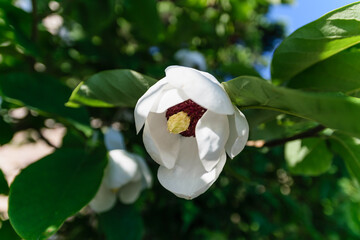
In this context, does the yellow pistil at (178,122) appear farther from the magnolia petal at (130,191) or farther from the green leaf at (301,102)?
the magnolia petal at (130,191)

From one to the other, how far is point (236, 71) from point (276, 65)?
0.51 feet

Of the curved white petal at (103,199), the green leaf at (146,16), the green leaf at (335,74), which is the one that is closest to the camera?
the green leaf at (335,74)

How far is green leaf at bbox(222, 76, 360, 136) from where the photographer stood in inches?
13.0

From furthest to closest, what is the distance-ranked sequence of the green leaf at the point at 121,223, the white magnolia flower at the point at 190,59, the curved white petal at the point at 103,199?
1. the white magnolia flower at the point at 190,59
2. the green leaf at the point at 121,223
3. the curved white petal at the point at 103,199

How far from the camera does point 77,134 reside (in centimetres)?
87

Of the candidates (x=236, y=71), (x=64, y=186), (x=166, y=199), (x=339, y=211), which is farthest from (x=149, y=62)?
(x=339, y=211)

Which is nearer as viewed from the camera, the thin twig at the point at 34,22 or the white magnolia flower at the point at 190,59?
the thin twig at the point at 34,22

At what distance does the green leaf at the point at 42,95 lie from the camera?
733 millimetres

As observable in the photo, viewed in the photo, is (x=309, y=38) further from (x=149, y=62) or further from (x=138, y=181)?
(x=149, y=62)

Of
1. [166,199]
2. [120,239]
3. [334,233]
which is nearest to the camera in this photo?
[120,239]

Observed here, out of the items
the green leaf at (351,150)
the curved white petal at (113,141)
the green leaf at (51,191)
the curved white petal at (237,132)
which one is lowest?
the curved white petal at (113,141)

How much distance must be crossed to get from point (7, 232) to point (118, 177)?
22 centimetres

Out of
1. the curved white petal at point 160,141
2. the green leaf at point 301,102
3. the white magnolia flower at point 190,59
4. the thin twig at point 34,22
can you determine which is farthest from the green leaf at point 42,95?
the white magnolia flower at point 190,59

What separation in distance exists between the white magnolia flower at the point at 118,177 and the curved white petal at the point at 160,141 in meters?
0.26
